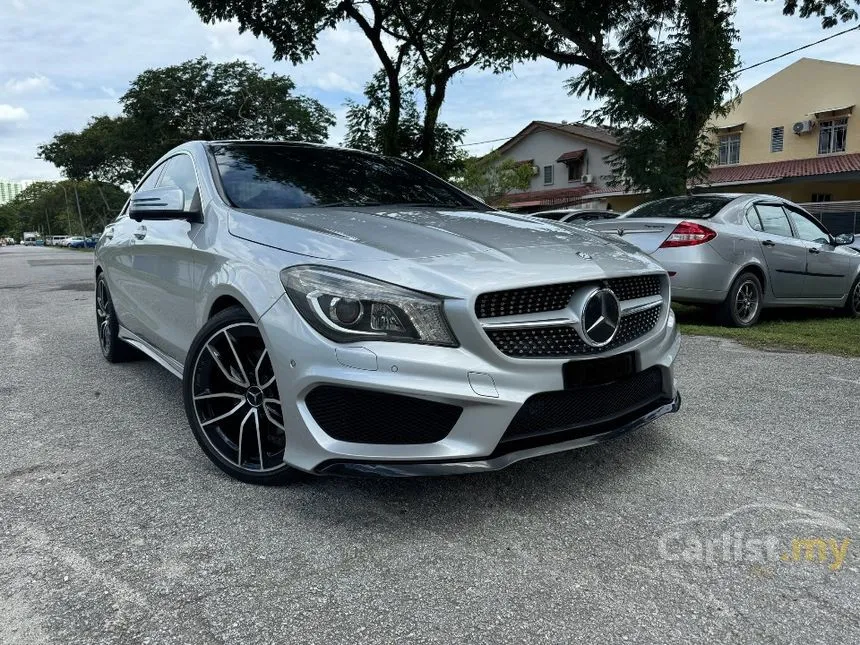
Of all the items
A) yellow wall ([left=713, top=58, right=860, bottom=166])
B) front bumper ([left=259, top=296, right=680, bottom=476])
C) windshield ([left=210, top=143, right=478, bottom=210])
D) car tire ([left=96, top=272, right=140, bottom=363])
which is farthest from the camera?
yellow wall ([left=713, top=58, right=860, bottom=166])

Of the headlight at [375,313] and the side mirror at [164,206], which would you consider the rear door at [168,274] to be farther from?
the headlight at [375,313]

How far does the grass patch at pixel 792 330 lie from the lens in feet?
18.9

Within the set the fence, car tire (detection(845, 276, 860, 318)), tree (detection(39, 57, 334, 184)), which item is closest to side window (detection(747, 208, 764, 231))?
car tire (detection(845, 276, 860, 318))

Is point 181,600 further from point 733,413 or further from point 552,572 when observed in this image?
point 733,413

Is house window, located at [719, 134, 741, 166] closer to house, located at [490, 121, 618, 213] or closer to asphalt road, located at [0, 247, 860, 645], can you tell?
house, located at [490, 121, 618, 213]

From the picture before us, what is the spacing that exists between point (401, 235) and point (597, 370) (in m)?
0.94

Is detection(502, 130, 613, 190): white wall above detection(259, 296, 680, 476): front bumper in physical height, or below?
above

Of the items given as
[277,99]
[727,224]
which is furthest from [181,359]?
[277,99]

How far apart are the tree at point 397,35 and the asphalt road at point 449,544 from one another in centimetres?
1164

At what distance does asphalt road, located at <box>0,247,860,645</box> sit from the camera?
1810 mm

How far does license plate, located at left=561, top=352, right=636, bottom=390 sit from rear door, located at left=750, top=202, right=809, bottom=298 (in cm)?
508

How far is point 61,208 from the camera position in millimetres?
92062

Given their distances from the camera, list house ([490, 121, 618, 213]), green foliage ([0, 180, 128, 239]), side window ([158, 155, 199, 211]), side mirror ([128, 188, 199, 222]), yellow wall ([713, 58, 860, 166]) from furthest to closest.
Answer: green foliage ([0, 180, 128, 239])
house ([490, 121, 618, 213])
yellow wall ([713, 58, 860, 166])
side window ([158, 155, 199, 211])
side mirror ([128, 188, 199, 222])

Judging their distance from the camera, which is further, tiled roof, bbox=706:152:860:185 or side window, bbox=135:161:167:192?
tiled roof, bbox=706:152:860:185
